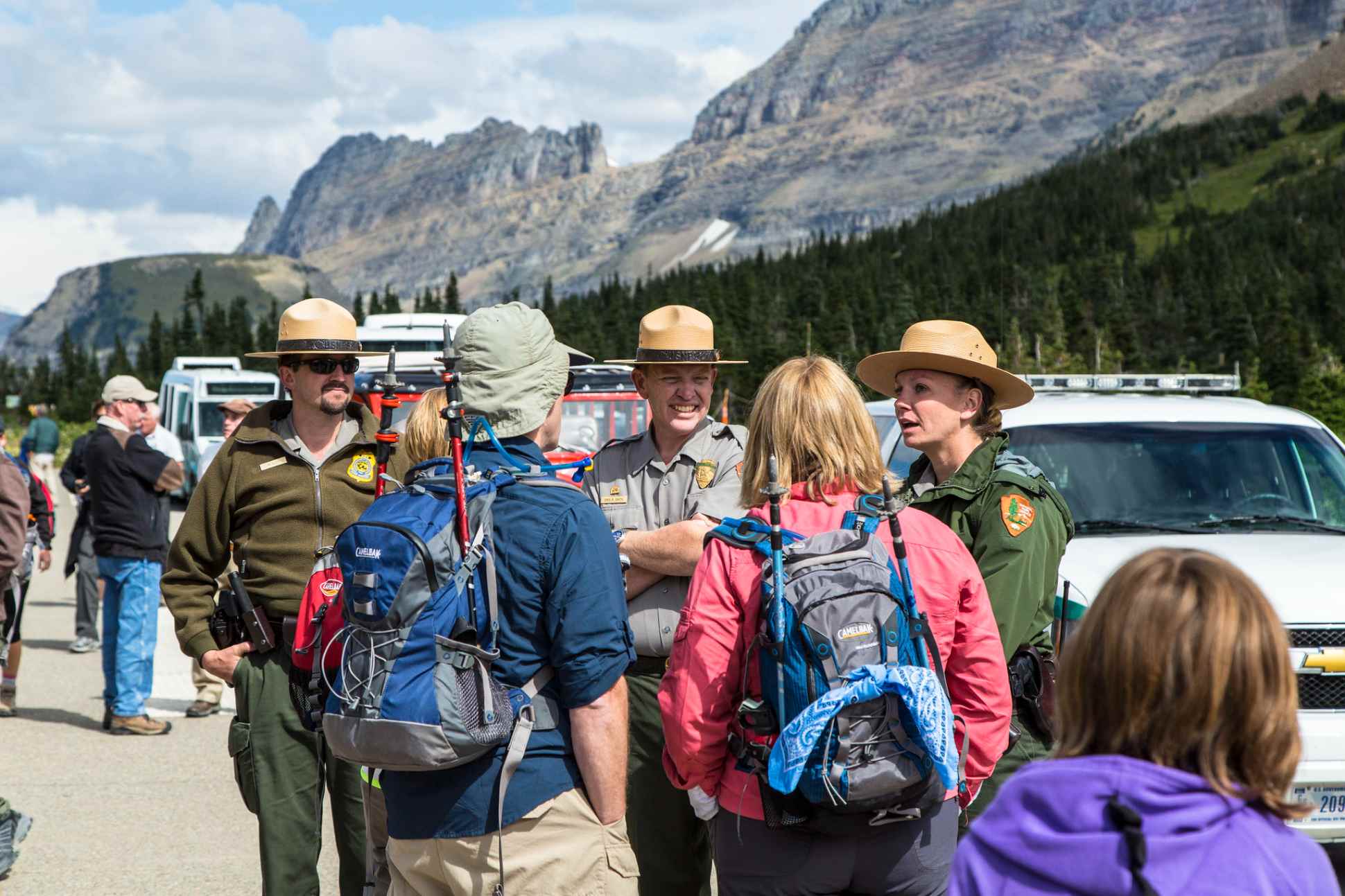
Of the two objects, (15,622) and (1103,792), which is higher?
(1103,792)

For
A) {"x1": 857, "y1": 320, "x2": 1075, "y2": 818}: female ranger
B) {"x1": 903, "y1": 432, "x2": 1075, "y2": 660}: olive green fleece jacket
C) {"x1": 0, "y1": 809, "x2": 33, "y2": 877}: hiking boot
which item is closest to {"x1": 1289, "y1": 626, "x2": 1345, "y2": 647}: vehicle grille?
{"x1": 857, "y1": 320, "x2": 1075, "y2": 818}: female ranger

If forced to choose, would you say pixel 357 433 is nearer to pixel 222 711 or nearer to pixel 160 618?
pixel 222 711

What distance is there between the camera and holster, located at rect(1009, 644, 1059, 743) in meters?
3.89

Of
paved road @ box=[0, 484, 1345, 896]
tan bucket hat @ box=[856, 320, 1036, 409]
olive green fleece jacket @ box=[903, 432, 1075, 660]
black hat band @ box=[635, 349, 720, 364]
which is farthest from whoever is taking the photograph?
paved road @ box=[0, 484, 1345, 896]

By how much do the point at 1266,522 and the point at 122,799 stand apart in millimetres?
5902

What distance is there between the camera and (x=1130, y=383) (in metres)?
8.35

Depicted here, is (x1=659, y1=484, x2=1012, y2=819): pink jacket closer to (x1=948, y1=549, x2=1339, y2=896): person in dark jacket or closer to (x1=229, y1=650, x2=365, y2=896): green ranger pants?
(x1=948, y1=549, x2=1339, y2=896): person in dark jacket

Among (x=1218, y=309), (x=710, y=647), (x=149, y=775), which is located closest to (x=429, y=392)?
(x=710, y=647)

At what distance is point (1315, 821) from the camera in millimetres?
5266

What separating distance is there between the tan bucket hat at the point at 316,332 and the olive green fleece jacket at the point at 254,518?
11.5 inches

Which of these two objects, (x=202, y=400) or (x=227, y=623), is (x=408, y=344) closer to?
(x=227, y=623)

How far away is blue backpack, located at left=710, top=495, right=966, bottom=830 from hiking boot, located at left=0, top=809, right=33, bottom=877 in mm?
4277

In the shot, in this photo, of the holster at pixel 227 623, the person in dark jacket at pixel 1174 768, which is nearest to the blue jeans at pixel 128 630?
the holster at pixel 227 623

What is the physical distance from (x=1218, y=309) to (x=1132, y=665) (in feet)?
394
